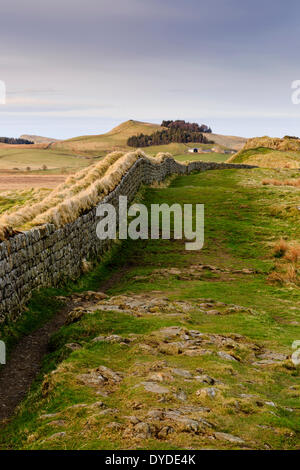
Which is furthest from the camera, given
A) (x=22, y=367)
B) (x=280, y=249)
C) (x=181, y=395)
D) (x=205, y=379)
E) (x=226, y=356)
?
(x=280, y=249)

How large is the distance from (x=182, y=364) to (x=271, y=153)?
243ft

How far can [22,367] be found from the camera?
896 centimetres

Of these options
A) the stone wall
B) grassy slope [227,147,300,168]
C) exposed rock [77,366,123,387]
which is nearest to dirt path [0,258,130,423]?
the stone wall

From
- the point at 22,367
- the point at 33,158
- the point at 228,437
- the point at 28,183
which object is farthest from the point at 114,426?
the point at 33,158

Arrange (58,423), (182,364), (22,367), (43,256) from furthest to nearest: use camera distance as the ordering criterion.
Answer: (43,256), (22,367), (182,364), (58,423)

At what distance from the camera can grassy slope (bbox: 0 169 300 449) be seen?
545 cm

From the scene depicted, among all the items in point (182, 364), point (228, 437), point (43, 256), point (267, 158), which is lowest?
point (182, 364)

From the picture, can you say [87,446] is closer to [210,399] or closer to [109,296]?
[210,399]

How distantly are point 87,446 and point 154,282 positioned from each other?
1013cm

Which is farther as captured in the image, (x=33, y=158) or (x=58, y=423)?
(x=33, y=158)

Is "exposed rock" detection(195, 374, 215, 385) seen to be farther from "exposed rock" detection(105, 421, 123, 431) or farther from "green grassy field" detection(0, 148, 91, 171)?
"green grassy field" detection(0, 148, 91, 171)

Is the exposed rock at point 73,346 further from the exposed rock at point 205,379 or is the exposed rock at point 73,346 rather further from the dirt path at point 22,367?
the exposed rock at point 205,379

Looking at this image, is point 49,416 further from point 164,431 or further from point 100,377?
point 164,431

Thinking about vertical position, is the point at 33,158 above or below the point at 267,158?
above
